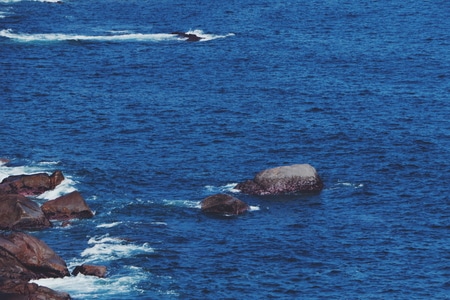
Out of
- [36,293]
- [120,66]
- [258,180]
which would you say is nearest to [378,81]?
[120,66]

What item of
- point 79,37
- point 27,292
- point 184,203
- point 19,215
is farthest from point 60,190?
point 79,37

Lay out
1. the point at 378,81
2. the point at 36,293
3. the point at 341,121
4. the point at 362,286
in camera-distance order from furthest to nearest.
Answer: the point at 378,81 < the point at 341,121 < the point at 362,286 < the point at 36,293

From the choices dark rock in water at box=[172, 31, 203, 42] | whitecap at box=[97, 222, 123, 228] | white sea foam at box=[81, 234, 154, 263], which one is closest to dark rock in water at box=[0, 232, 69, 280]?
white sea foam at box=[81, 234, 154, 263]

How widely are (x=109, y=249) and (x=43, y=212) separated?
1109cm

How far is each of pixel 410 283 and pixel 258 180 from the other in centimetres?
2638

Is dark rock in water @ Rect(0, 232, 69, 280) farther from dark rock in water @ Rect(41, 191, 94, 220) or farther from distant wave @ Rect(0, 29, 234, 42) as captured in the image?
distant wave @ Rect(0, 29, 234, 42)

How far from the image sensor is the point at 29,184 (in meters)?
110

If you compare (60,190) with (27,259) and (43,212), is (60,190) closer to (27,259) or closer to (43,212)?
(43,212)

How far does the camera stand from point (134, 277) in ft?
294

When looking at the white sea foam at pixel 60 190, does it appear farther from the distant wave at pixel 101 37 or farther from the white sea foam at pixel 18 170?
the distant wave at pixel 101 37

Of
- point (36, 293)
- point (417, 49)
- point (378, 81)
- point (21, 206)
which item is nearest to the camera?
point (36, 293)

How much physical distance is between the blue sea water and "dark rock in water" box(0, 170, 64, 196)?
A: 1214 millimetres

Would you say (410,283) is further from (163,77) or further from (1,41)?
(1,41)

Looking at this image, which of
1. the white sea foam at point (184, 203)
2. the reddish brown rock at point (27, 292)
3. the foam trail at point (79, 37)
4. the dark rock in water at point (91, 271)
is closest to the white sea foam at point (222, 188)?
the white sea foam at point (184, 203)
